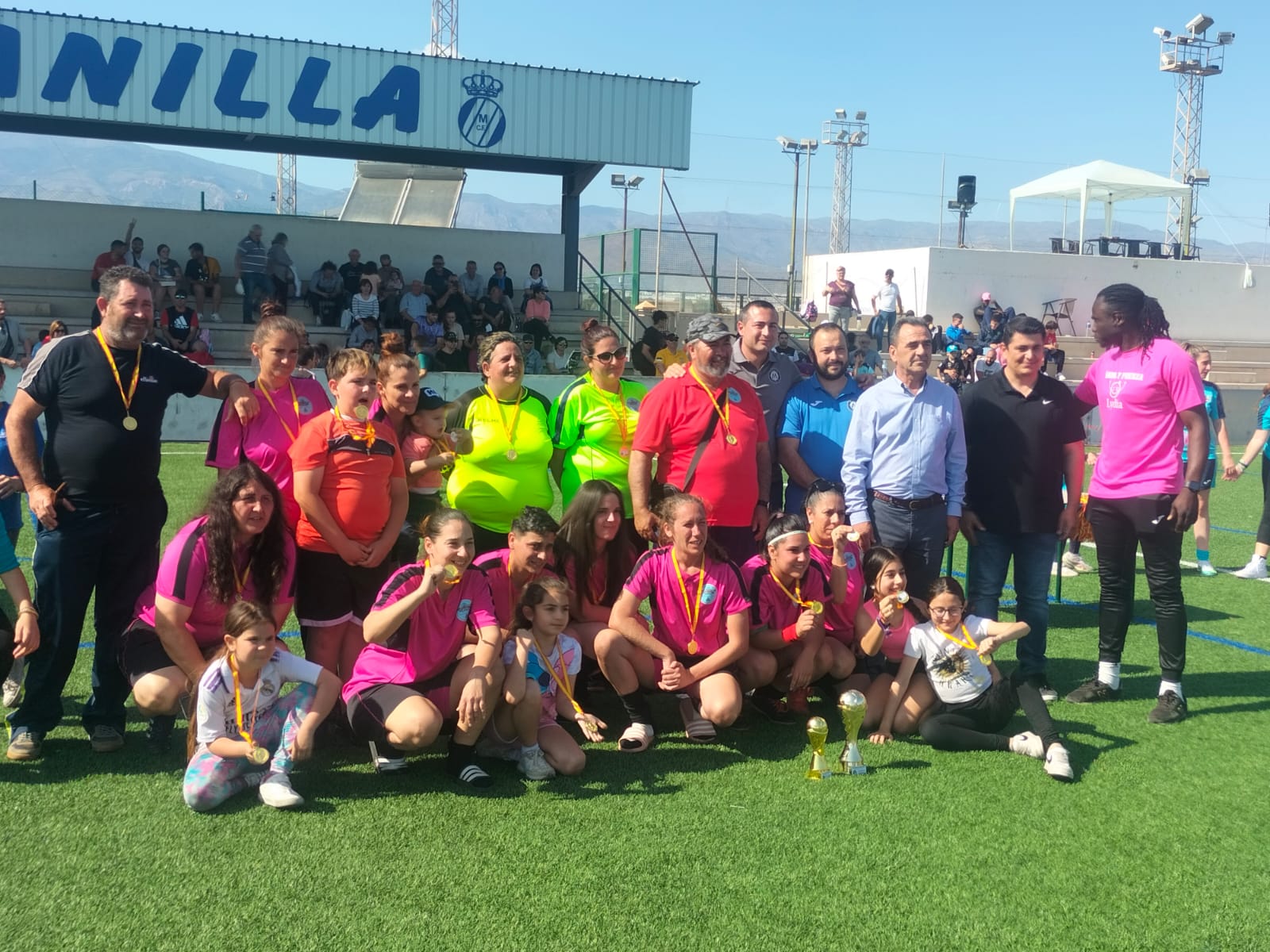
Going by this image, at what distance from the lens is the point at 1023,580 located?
5.52 metres

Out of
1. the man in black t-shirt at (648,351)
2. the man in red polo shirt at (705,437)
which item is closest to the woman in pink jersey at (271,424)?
the man in red polo shirt at (705,437)

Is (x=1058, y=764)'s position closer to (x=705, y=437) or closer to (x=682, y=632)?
(x=682, y=632)

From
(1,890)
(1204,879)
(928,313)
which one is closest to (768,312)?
(1204,879)

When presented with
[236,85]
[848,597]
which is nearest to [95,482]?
[848,597]

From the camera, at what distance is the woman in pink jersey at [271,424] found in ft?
15.7

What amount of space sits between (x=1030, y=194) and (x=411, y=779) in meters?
32.1

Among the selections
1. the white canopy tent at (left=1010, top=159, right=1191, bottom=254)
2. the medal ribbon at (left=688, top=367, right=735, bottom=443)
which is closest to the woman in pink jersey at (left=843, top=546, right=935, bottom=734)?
the medal ribbon at (left=688, top=367, right=735, bottom=443)

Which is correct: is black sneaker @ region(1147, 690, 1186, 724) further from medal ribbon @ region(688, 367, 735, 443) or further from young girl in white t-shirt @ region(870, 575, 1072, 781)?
medal ribbon @ region(688, 367, 735, 443)

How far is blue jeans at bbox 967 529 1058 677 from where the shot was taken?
547cm

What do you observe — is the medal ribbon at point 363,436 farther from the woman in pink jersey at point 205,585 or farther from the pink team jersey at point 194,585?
the pink team jersey at point 194,585

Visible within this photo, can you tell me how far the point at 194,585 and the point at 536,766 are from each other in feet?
4.92

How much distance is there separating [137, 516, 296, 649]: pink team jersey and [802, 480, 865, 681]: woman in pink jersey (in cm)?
241

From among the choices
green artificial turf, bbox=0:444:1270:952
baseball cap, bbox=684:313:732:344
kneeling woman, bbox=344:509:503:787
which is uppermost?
baseball cap, bbox=684:313:732:344

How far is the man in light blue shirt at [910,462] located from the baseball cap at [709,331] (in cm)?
75
